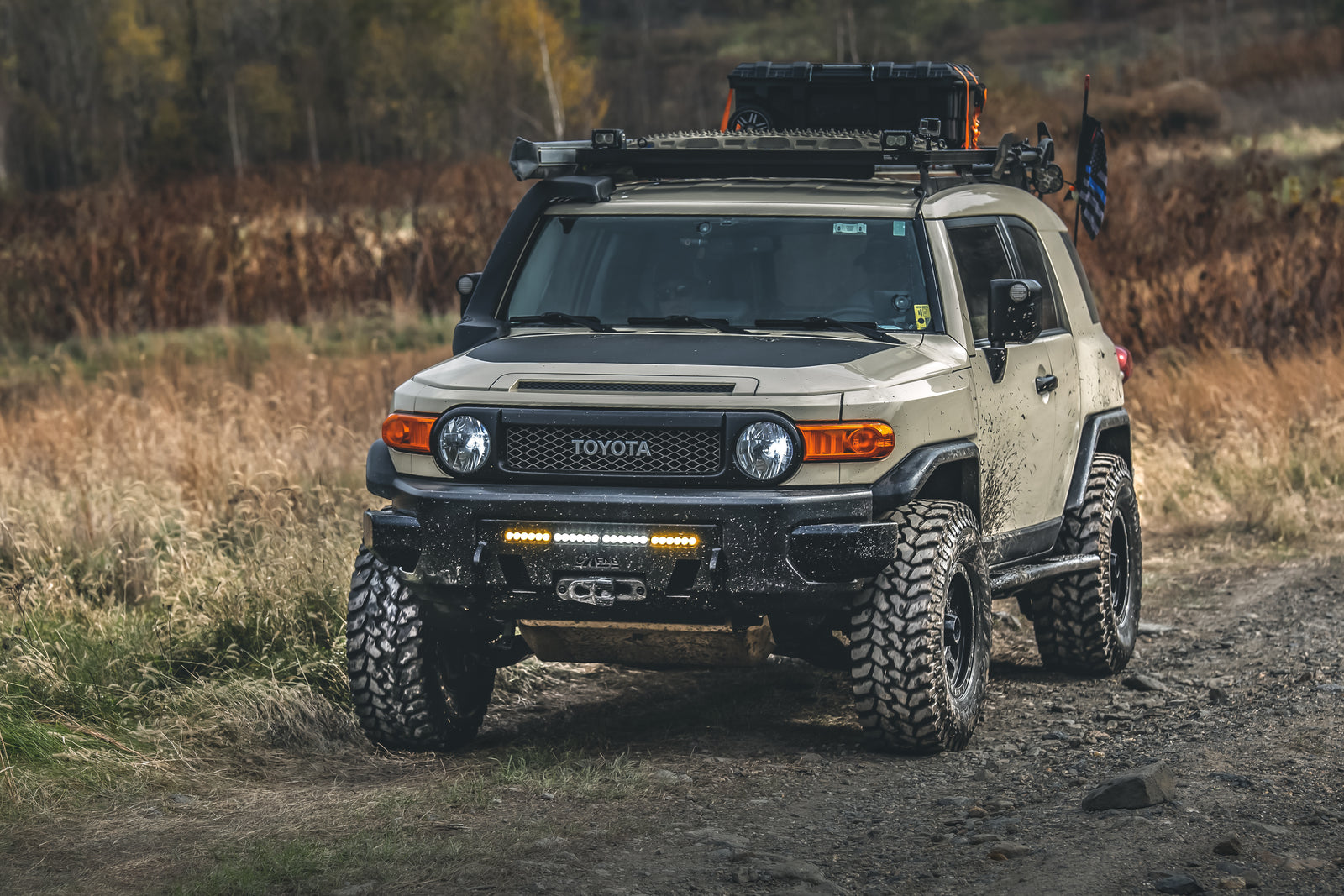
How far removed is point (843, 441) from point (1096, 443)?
8.60 ft

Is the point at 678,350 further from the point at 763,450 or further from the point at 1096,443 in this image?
the point at 1096,443

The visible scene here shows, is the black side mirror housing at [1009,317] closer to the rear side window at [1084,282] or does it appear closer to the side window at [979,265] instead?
the side window at [979,265]

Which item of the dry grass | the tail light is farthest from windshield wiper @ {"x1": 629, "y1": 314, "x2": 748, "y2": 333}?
the dry grass

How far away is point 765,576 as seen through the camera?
17.5 ft

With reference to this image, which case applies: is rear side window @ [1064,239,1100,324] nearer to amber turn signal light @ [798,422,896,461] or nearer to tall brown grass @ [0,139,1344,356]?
amber turn signal light @ [798,422,896,461]

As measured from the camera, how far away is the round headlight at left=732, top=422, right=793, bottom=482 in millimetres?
5371

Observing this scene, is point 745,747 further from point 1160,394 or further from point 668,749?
point 1160,394

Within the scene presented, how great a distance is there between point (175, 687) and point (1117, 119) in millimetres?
31246

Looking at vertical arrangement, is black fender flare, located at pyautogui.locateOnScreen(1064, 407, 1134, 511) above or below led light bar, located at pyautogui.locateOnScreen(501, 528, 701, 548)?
below

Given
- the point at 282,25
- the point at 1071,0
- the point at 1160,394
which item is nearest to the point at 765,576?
the point at 1160,394

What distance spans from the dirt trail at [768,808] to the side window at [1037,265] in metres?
1.55

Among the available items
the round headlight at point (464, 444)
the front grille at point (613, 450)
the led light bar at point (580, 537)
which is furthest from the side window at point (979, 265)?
the round headlight at point (464, 444)

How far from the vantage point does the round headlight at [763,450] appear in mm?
5371

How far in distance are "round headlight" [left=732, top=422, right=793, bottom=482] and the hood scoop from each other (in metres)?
0.15
